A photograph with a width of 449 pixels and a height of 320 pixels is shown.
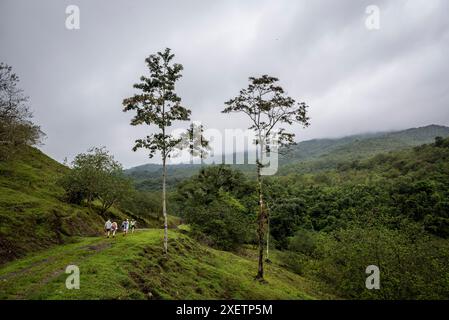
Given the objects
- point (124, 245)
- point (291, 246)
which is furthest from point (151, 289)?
point (291, 246)

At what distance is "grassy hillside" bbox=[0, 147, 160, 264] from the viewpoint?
34.6 m

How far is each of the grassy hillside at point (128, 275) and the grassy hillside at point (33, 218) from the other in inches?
116

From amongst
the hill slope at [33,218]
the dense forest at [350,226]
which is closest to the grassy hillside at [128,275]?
the hill slope at [33,218]

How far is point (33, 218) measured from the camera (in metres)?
39.9

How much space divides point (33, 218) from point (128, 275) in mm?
22526

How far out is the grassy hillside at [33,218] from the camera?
34594 mm

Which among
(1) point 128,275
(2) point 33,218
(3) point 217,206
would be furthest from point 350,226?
(2) point 33,218

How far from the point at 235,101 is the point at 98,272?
2328 cm

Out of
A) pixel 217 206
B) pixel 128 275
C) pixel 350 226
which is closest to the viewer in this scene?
pixel 128 275

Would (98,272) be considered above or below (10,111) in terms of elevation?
below

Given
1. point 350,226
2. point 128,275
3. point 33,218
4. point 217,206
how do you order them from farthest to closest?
point 217,206, point 350,226, point 33,218, point 128,275

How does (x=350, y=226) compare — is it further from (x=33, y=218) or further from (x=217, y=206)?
(x=33, y=218)
